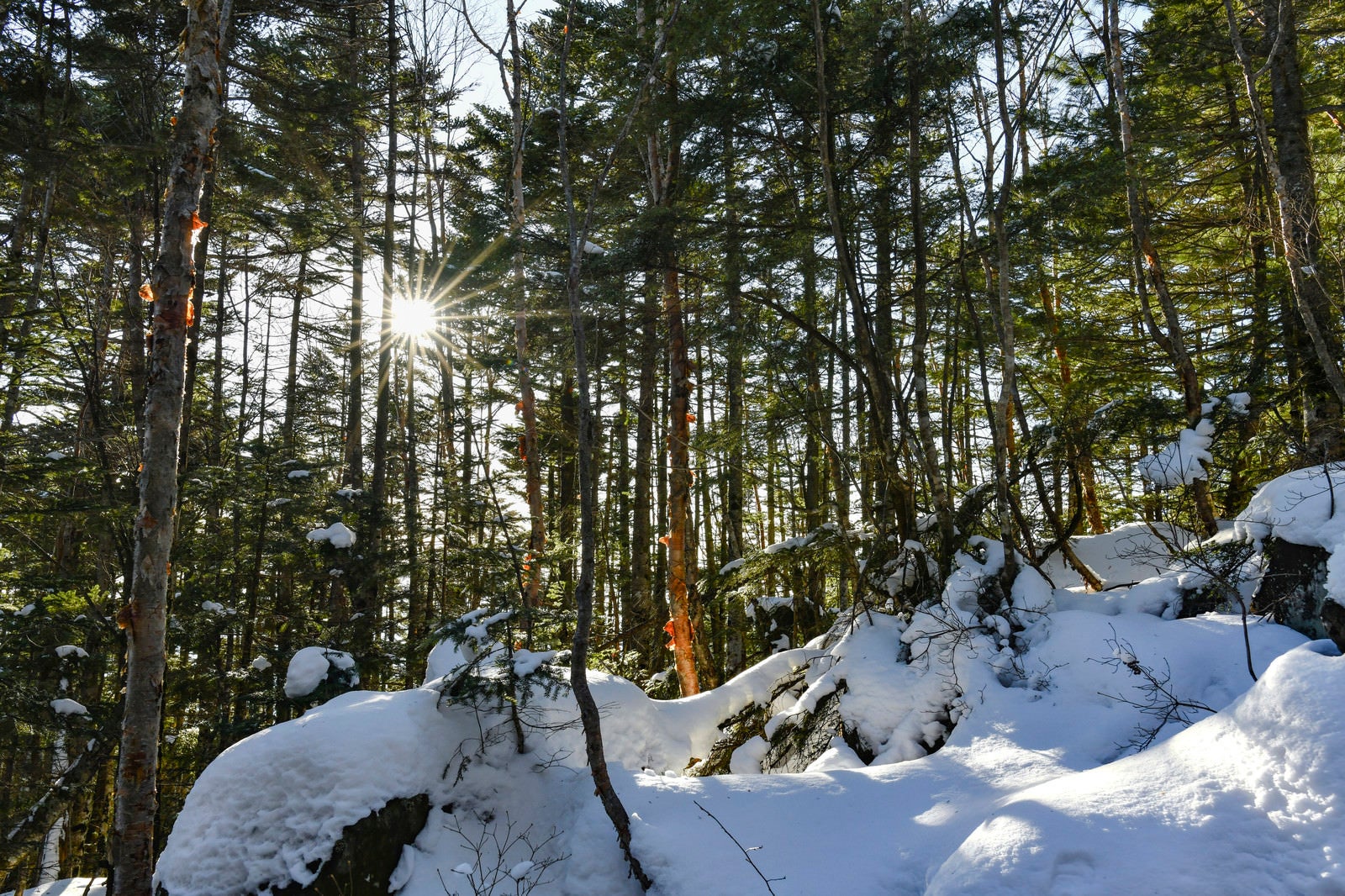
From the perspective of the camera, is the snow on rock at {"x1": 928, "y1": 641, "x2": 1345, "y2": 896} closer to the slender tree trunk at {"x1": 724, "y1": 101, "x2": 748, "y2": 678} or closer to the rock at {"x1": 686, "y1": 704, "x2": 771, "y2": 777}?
the rock at {"x1": 686, "y1": 704, "x2": 771, "y2": 777}

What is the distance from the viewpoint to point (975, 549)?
668cm

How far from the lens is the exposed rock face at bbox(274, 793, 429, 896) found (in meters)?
3.91

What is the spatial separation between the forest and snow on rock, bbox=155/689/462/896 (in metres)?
0.84

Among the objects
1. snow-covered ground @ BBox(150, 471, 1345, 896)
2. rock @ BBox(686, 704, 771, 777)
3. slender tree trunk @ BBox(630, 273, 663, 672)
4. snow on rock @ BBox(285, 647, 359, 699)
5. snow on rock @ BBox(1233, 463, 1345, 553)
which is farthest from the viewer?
slender tree trunk @ BBox(630, 273, 663, 672)

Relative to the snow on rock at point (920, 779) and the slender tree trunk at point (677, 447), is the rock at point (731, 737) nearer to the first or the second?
the snow on rock at point (920, 779)

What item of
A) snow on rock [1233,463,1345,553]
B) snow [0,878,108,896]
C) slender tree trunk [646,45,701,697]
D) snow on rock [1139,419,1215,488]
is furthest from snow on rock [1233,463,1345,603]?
snow [0,878,108,896]

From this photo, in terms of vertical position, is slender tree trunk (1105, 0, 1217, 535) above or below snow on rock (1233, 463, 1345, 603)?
above

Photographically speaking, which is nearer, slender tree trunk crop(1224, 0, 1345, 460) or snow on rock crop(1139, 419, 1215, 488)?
slender tree trunk crop(1224, 0, 1345, 460)

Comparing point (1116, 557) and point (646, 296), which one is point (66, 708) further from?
point (1116, 557)

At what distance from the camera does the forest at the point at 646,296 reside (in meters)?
6.13

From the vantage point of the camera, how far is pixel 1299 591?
451 cm

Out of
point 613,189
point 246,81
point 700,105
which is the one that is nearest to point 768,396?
point 613,189

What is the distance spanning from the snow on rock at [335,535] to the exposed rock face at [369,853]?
184 inches

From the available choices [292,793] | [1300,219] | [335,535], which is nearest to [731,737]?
[292,793]
